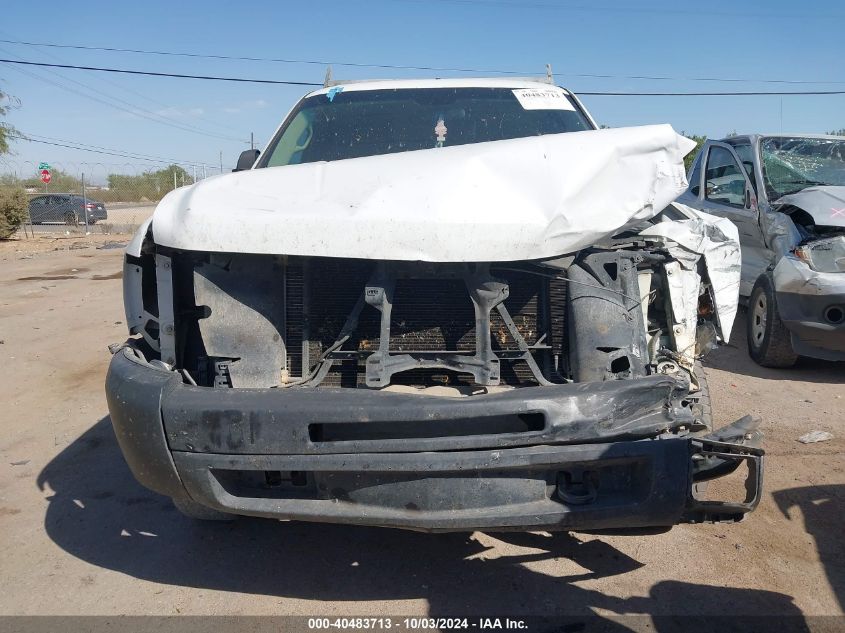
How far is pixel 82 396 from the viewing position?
552 cm

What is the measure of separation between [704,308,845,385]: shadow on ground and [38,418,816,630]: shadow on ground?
3334 mm

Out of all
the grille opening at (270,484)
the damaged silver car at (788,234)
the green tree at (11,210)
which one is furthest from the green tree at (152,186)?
the grille opening at (270,484)

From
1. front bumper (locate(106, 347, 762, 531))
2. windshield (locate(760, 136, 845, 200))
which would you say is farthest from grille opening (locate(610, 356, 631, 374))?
windshield (locate(760, 136, 845, 200))

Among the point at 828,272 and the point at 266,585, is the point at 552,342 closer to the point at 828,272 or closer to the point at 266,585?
the point at 266,585

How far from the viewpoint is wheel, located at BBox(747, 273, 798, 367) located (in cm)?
585

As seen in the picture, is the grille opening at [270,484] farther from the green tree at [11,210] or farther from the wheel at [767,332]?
the green tree at [11,210]

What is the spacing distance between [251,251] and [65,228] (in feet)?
82.7

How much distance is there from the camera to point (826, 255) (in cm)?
555

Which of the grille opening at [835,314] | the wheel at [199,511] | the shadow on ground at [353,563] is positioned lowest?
the shadow on ground at [353,563]

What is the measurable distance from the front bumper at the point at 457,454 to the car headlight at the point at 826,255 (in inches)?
150

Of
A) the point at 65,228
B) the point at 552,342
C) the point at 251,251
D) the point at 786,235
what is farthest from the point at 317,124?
the point at 65,228

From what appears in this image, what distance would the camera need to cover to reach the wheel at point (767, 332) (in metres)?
5.85

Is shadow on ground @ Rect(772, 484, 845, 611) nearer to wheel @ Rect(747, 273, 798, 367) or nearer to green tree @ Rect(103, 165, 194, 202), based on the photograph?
wheel @ Rect(747, 273, 798, 367)

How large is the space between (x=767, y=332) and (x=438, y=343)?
4.12 metres
